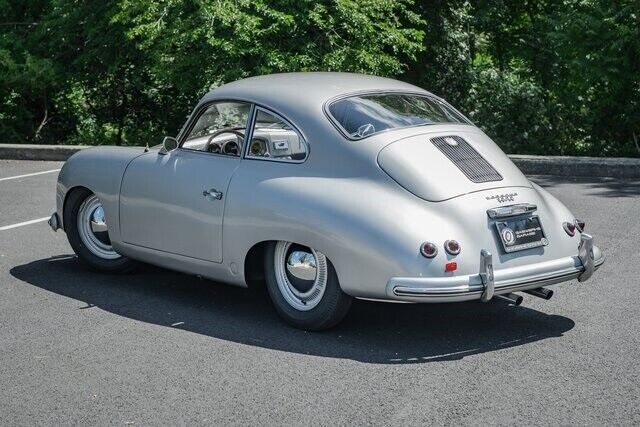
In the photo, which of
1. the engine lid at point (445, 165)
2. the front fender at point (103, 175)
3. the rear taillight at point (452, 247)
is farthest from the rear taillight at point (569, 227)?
the front fender at point (103, 175)

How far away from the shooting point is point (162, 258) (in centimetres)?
829

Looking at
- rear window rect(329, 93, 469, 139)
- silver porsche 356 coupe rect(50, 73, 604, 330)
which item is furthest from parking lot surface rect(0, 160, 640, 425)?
rear window rect(329, 93, 469, 139)

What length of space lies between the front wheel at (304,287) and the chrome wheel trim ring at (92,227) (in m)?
1.96

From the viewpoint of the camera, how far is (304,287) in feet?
24.1

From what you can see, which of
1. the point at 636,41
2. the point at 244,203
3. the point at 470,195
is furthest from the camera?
the point at 636,41

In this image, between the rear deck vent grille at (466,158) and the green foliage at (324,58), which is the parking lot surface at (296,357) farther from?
the green foliage at (324,58)

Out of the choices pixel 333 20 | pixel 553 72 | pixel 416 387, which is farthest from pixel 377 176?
pixel 553 72

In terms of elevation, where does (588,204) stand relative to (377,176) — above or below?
below

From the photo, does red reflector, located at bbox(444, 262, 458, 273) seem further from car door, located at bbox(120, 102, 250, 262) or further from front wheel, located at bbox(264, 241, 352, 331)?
car door, located at bbox(120, 102, 250, 262)

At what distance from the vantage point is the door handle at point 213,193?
775 centimetres

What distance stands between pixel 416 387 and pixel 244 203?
6.52 ft

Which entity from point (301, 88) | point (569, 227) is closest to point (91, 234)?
point (301, 88)

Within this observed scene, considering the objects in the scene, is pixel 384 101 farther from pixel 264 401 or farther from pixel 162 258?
pixel 264 401

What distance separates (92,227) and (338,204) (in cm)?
273
